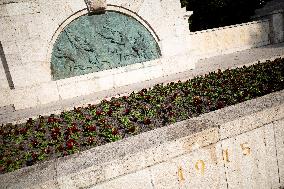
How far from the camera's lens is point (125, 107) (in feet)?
20.0

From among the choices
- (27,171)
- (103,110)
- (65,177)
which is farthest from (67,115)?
(65,177)

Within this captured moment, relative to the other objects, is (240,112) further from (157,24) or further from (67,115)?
(157,24)

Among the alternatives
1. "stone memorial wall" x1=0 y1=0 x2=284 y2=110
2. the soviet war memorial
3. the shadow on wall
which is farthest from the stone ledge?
the shadow on wall

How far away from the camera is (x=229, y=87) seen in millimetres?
6086

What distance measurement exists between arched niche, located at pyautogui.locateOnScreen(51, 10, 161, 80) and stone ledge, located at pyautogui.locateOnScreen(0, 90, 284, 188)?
716 centimetres

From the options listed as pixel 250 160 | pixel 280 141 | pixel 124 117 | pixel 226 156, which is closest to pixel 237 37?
pixel 124 117

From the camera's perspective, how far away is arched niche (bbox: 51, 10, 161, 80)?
997 centimetres

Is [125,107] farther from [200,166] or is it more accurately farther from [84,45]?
[84,45]

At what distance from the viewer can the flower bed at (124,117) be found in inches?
167

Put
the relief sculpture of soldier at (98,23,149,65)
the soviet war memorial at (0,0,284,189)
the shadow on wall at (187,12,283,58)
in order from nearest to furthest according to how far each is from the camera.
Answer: the soviet war memorial at (0,0,284,189)
the relief sculpture of soldier at (98,23,149,65)
the shadow on wall at (187,12,283,58)

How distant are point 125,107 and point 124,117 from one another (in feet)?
Answer: 3.04

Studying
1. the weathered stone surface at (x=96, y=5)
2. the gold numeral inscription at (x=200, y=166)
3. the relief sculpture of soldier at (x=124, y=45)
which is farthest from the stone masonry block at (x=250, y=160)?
the weathered stone surface at (x=96, y=5)

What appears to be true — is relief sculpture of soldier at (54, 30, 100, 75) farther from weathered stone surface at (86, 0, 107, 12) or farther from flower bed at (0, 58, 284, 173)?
flower bed at (0, 58, 284, 173)

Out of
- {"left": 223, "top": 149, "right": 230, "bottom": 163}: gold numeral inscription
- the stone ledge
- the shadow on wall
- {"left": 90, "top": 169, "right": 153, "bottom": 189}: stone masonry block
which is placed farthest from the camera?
the shadow on wall
